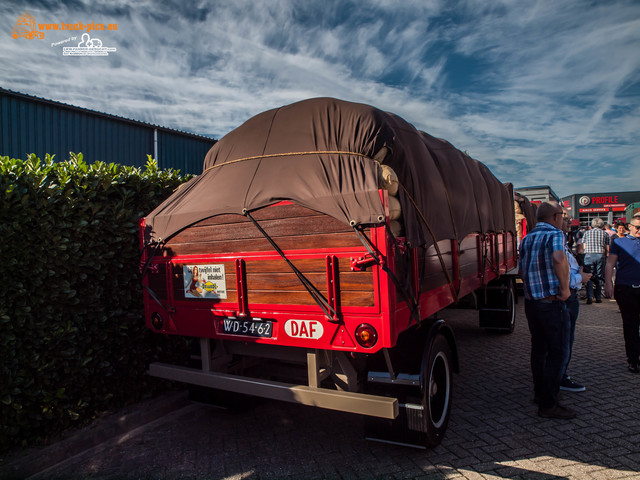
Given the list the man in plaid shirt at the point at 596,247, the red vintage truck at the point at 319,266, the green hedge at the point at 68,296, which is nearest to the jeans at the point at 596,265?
the man in plaid shirt at the point at 596,247

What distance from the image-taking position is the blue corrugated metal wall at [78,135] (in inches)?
398

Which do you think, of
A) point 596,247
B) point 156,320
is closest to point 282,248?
point 156,320

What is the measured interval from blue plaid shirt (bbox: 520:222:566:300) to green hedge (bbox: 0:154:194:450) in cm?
383

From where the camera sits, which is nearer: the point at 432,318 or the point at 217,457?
the point at 217,457

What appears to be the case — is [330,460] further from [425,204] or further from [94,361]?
[94,361]

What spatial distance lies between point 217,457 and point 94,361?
1.58 m

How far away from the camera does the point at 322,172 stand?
3.20 meters

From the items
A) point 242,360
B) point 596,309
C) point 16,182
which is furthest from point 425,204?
point 596,309

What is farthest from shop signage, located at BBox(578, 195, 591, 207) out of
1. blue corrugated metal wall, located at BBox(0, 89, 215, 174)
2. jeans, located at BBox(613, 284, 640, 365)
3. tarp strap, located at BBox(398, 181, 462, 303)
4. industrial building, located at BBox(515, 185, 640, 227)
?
tarp strap, located at BBox(398, 181, 462, 303)

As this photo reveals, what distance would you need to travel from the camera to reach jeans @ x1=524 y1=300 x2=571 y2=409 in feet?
13.0

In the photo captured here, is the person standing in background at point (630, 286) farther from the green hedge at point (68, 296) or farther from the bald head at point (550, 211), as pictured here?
the green hedge at point (68, 296)

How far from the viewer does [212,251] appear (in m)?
3.49

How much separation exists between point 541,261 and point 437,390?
1530mm

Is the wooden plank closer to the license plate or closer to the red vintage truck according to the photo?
the red vintage truck
